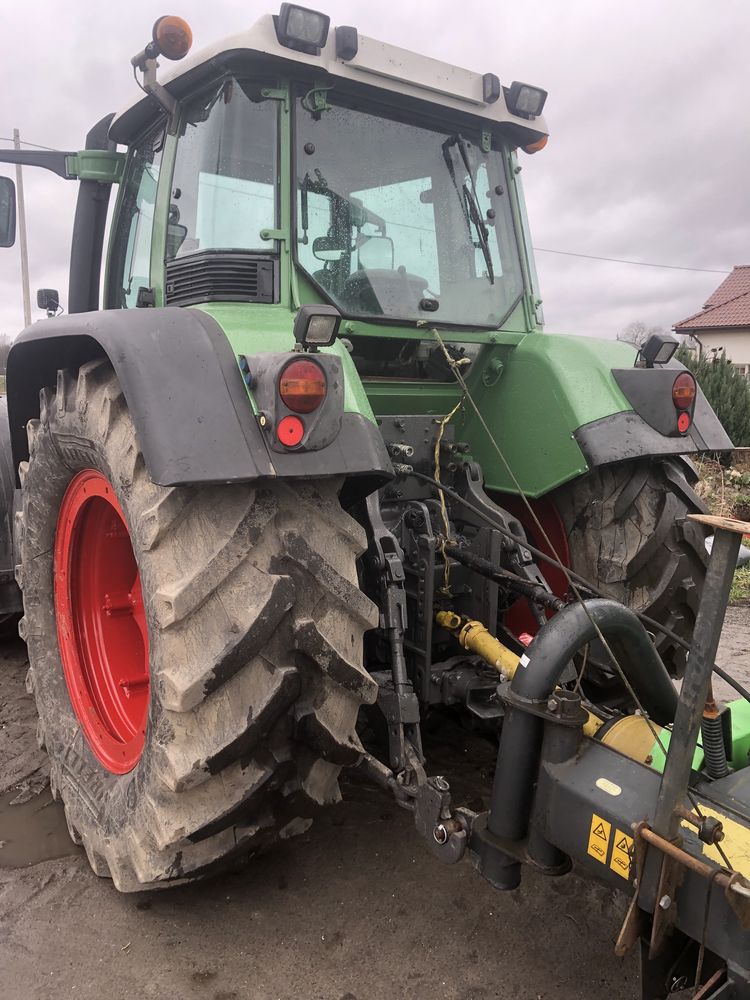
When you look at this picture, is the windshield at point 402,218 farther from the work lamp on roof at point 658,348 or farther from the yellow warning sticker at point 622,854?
the yellow warning sticker at point 622,854

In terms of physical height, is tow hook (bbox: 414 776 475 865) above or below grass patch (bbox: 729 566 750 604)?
above

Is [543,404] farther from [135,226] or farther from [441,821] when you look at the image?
[135,226]

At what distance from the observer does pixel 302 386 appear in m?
1.76

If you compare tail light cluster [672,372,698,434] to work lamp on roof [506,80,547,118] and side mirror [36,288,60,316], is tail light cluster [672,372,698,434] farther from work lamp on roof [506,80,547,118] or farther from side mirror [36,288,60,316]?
side mirror [36,288,60,316]

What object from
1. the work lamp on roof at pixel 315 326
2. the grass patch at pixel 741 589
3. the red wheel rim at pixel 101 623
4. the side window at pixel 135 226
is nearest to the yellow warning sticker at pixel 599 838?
the work lamp on roof at pixel 315 326

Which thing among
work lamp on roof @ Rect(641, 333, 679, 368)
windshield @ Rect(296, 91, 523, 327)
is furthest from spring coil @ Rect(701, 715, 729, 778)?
windshield @ Rect(296, 91, 523, 327)

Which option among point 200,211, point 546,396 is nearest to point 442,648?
point 546,396

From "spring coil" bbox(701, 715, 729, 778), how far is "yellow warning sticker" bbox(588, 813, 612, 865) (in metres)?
0.29

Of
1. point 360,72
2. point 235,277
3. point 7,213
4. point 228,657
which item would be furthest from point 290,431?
point 7,213

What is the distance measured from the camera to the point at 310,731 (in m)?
1.89

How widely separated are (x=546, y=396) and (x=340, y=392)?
1.13m

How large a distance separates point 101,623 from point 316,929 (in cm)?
132

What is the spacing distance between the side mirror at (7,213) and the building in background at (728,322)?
86.0 ft

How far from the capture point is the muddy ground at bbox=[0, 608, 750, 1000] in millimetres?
1961
